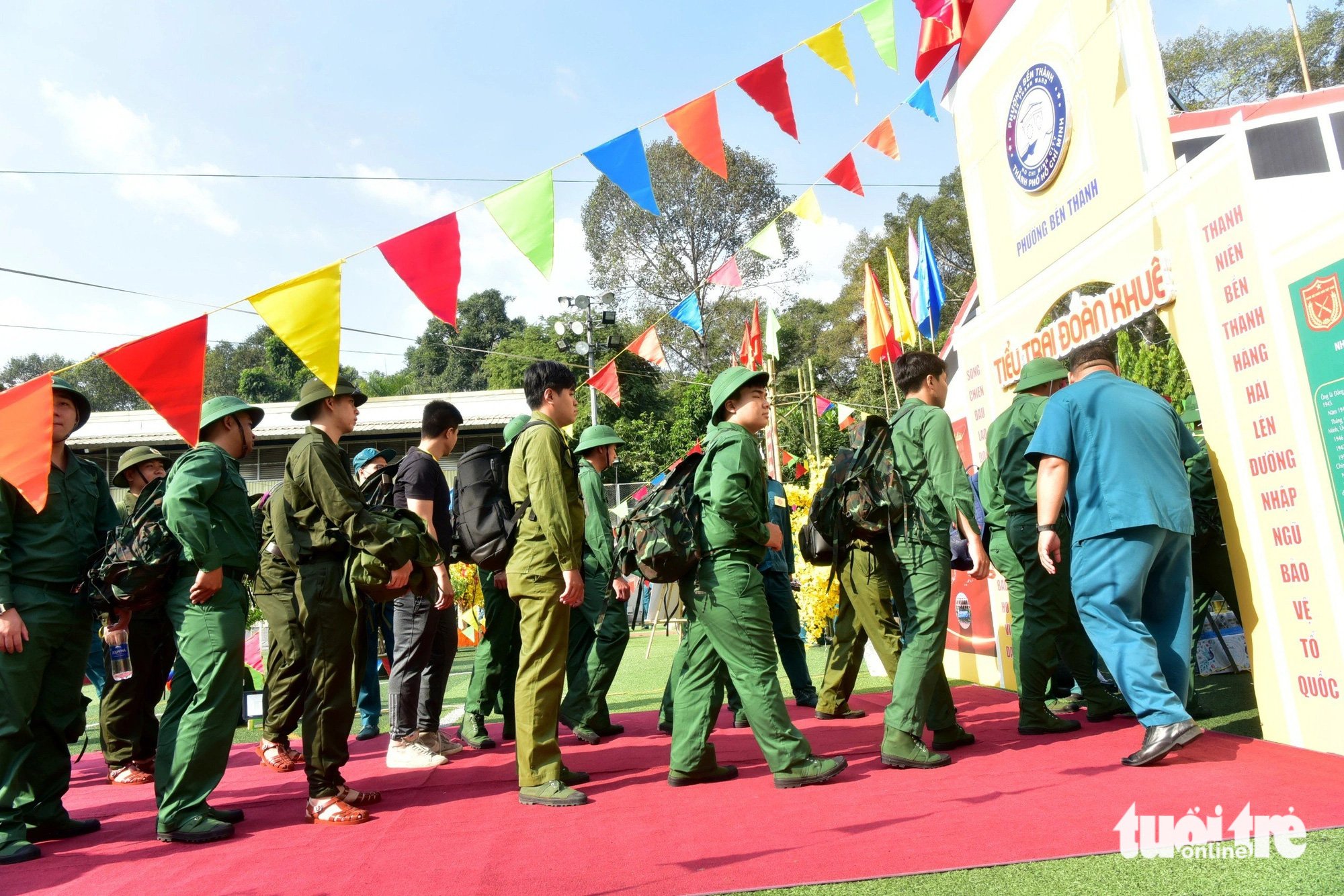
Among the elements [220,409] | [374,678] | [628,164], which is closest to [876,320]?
[628,164]

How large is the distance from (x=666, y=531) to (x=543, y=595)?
0.58 m

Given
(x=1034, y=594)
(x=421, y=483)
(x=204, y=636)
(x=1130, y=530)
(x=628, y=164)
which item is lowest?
(x=1034, y=594)

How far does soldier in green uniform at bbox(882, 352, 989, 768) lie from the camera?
4047mm

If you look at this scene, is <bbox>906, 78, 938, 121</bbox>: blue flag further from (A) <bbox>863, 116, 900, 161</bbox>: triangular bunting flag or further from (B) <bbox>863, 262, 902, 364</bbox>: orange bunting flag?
(B) <bbox>863, 262, 902, 364</bbox>: orange bunting flag

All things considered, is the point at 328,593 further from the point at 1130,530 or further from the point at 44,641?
the point at 1130,530

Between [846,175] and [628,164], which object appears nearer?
[628,164]

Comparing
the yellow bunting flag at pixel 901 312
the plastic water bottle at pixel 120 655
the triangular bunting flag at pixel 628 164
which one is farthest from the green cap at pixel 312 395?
the yellow bunting flag at pixel 901 312

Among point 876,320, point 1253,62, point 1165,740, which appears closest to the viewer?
point 1165,740

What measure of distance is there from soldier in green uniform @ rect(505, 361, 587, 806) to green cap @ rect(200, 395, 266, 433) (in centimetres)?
123

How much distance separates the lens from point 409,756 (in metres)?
4.85

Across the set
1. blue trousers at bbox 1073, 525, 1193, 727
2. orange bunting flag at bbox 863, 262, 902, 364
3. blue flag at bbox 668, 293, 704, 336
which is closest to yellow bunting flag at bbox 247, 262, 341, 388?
blue trousers at bbox 1073, 525, 1193, 727

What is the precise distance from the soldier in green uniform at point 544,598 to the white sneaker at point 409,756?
1.10m

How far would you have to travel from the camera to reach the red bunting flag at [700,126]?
5.75m

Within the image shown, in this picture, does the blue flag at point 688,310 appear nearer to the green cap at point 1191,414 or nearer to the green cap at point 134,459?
the green cap at point 1191,414
